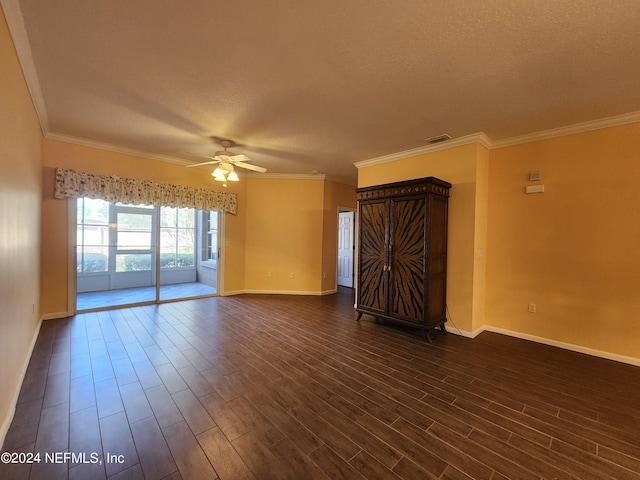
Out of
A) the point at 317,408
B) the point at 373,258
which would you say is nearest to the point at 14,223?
the point at 317,408

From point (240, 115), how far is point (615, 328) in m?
4.82

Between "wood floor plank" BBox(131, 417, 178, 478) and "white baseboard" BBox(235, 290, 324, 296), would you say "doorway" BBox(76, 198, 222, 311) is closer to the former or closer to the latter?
"white baseboard" BBox(235, 290, 324, 296)

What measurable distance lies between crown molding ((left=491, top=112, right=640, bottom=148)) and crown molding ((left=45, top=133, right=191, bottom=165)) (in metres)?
5.29

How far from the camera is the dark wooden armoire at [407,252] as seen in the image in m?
3.33

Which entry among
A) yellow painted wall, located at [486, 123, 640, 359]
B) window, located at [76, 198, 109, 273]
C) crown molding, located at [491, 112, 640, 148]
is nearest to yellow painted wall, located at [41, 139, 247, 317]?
window, located at [76, 198, 109, 273]

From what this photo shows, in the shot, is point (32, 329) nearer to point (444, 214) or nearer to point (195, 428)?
point (195, 428)

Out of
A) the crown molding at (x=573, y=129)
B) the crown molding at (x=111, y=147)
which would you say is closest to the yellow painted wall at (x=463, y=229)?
the crown molding at (x=573, y=129)

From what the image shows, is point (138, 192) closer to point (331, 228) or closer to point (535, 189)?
point (331, 228)

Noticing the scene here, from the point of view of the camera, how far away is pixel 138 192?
445cm

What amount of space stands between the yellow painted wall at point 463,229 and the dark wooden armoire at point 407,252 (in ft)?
0.39

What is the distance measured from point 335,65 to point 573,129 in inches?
119

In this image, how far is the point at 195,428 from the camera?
176 centimetres

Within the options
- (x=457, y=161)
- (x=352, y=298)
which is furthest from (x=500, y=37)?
(x=352, y=298)

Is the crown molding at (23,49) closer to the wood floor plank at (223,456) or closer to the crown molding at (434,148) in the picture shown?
the wood floor plank at (223,456)
